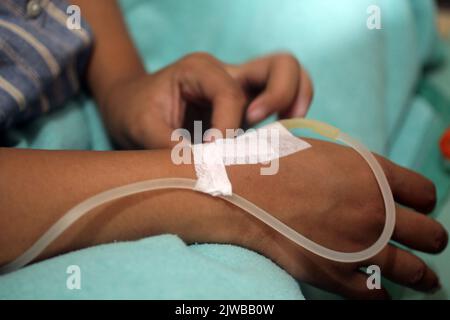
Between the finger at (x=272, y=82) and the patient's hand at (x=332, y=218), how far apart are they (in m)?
0.12

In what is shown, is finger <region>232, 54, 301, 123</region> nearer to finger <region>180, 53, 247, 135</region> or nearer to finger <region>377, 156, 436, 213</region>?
finger <region>180, 53, 247, 135</region>

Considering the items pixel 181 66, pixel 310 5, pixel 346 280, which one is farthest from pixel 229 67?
pixel 346 280

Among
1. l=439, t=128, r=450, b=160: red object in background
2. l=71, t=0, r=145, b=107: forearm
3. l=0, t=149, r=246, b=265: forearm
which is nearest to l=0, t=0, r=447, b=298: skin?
l=0, t=149, r=246, b=265: forearm

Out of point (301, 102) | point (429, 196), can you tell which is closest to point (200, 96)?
point (301, 102)

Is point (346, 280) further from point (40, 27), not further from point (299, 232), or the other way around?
point (40, 27)

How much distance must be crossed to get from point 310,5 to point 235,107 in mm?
398

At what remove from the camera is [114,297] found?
464 millimetres

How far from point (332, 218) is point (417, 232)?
134mm

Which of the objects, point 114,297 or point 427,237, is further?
point 427,237

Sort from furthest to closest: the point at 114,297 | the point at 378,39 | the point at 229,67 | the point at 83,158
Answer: the point at 378,39, the point at 229,67, the point at 83,158, the point at 114,297

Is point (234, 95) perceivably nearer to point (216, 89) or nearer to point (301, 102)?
point (216, 89)

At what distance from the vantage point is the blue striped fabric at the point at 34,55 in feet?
2.16

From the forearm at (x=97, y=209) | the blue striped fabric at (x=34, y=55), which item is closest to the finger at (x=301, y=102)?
the forearm at (x=97, y=209)

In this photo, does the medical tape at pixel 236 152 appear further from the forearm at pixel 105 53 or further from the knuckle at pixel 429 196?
the forearm at pixel 105 53
